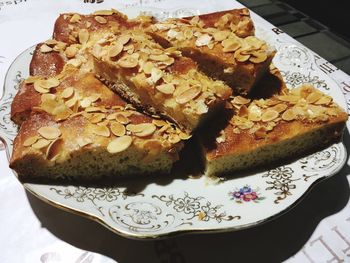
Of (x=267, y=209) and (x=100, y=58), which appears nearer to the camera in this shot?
(x=267, y=209)

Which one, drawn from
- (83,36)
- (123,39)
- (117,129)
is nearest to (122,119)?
(117,129)

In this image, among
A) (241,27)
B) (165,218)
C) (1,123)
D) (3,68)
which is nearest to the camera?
(165,218)

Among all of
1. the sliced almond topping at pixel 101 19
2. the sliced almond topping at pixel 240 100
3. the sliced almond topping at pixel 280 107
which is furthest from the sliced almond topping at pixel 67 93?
the sliced almond topping at pixel 280 107

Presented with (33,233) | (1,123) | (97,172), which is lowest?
(33,233)

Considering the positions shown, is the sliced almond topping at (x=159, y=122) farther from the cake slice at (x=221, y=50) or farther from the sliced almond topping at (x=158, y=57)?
the cake slice at (x=221, y=50)

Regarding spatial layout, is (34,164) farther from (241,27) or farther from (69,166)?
(241,27)

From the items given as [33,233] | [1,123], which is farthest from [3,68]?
[33,233]
